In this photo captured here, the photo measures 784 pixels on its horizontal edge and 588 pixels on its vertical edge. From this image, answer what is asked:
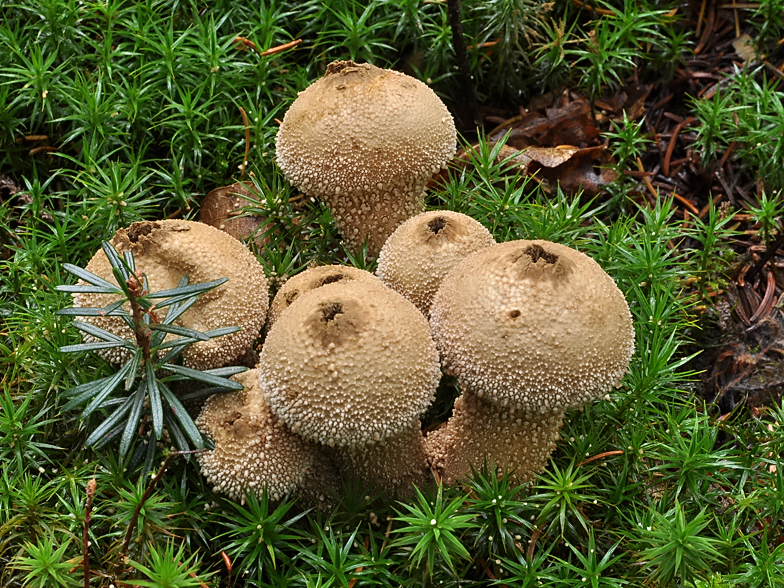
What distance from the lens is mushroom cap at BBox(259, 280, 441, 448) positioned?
7.64ft

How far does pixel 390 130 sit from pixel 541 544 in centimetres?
166

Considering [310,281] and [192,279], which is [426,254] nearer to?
[310,281]

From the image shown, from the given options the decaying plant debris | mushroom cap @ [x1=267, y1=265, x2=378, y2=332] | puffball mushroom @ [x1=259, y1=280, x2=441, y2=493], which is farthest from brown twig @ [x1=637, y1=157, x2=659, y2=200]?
puffball mushroom @ [x1=259, y1=280, x2=441, y2=493]

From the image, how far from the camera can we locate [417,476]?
114 inches

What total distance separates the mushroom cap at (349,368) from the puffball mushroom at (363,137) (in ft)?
2.17

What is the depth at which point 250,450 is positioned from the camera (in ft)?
8.45

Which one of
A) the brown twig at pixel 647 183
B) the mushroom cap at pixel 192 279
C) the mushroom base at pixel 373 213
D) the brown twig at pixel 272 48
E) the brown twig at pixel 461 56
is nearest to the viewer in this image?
the mushroom cap at pixel 192 279

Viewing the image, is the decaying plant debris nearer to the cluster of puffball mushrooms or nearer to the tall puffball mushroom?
the cluster of puffball mushrooms

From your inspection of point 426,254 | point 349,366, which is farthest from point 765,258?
point 349,366

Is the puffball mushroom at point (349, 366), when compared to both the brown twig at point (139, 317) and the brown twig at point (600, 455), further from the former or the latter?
the brown twig at point (600, 455)

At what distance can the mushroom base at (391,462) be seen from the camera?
2727 mm

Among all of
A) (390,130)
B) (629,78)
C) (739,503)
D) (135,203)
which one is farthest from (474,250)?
(629,78)

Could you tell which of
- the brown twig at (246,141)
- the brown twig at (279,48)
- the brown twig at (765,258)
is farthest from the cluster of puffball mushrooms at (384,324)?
the brown twig at (765,258)

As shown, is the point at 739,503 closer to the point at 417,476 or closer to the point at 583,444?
the point at 583,444
